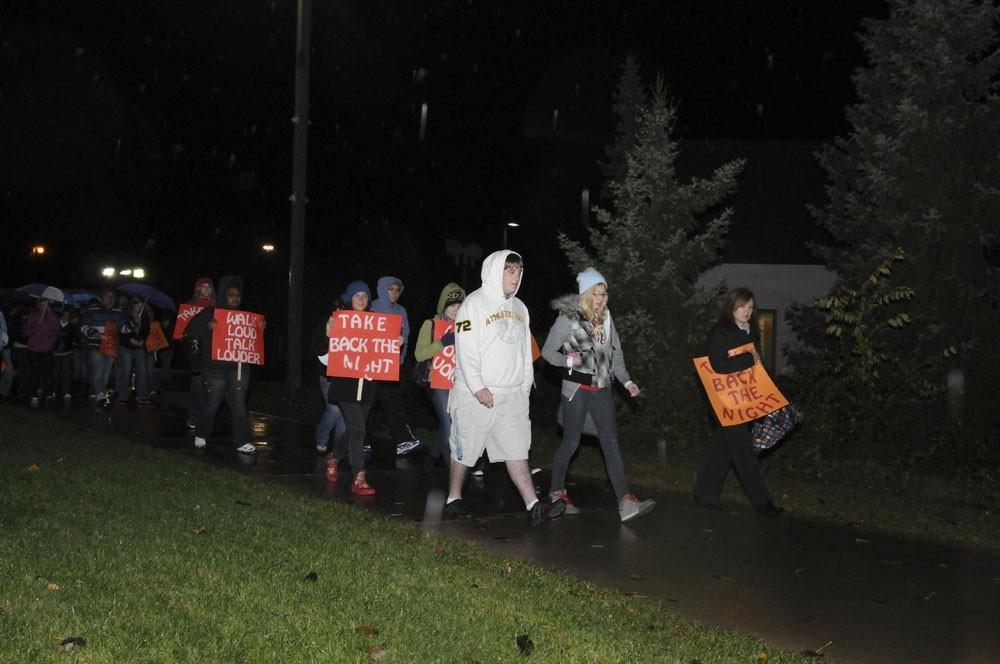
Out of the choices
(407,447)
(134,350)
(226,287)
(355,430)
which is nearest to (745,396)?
(355,430)

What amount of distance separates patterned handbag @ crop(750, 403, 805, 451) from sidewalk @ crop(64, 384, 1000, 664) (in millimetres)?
616

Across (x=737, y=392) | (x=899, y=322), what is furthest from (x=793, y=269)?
(x=737, y=392)

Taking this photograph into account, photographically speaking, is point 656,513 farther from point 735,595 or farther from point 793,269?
point 793,269

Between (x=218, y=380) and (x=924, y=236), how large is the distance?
9.38 m

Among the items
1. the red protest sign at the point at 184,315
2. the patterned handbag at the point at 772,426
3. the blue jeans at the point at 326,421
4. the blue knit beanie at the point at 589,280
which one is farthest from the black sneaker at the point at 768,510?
the red protest sign at the point at 184,315

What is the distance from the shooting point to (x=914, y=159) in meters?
15.0

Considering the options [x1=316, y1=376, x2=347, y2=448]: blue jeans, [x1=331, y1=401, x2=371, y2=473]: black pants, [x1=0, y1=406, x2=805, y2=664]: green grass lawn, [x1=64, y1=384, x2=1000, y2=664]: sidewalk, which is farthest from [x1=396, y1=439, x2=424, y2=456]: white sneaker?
[x1=0, y1=406, x2=805, y2=664]: green grass lawn

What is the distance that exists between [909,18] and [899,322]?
725 centimetres

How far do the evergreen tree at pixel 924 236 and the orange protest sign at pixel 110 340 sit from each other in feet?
36.1

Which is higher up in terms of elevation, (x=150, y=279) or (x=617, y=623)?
(x=150, y=279)

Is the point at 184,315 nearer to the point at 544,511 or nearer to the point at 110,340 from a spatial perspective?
the point at 110,340

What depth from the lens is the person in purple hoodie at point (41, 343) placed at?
18.6m

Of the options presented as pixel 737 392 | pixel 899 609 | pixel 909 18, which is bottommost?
pixel 899 609

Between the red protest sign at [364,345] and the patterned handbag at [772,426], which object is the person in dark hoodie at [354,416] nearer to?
the red protest sign at [364,345]
